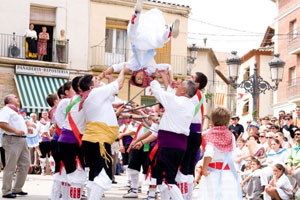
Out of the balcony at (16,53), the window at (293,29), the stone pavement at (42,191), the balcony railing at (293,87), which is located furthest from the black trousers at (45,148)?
the window at (293,29)

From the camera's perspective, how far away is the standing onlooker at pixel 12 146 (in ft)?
36.0

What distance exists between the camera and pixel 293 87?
1313 inches

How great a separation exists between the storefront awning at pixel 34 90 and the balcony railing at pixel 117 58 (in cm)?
256

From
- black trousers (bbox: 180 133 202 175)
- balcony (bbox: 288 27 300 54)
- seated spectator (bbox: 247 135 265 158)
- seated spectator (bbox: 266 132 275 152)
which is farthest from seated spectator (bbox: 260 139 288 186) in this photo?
balcony (bbox: 288 27 300 54)

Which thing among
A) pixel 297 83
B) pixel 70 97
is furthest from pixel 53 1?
pixel 70 97

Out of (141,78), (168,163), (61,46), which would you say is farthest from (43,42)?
(168,163)

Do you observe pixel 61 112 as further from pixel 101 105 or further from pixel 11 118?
pixel 11 118

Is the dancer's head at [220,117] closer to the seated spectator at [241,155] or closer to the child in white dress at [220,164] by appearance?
the child in white dress at [220,164]

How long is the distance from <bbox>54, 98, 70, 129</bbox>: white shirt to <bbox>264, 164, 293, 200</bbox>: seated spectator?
440 centimetres

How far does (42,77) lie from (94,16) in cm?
400

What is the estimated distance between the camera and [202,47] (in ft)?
151

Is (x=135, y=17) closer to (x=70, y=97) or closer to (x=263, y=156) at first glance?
(x=70, y=97)

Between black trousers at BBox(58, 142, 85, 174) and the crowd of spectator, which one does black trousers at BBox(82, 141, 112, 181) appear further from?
→ the crowd of spectator

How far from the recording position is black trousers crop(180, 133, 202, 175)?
885 cm
